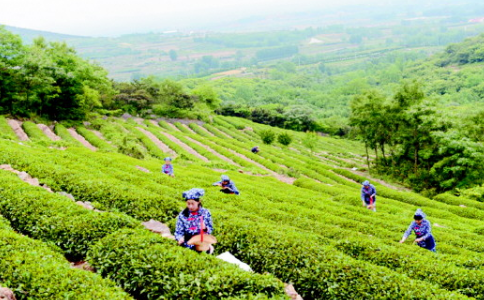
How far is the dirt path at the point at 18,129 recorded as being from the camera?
1525 inches

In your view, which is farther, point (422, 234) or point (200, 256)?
point (422, 234)

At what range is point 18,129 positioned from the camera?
1625 inches

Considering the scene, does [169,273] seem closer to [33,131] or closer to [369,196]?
[369,196]

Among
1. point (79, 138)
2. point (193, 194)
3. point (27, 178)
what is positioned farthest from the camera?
point (79, 138)

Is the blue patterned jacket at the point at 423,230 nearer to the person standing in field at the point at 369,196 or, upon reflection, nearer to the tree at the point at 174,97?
the person standing in field at the point at 369,196

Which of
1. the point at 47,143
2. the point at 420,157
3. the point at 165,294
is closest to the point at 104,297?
the point at 165,294

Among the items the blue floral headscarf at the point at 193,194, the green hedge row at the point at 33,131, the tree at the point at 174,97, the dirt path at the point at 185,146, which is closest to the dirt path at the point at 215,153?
the dirt path at the point at 185,146

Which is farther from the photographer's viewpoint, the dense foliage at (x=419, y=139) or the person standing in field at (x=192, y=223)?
the dense foliage at (x=419, y=139)

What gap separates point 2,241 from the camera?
10.3 metres

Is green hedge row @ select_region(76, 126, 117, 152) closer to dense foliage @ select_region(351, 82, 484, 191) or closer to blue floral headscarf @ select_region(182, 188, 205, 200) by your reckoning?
blue floral headscarf @ select_region(182, 188, 205, 200)

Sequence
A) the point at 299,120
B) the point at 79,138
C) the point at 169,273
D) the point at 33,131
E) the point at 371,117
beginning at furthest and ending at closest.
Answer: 1. the point at 299,120
2. the point at 371,117
3. the point at 79,138
4. the point at 33,131
5. the point at 169,273

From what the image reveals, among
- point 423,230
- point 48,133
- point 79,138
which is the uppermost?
point 423,230

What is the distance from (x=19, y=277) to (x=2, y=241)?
2035 mm

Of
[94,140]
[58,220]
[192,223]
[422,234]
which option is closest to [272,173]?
[94,140]
